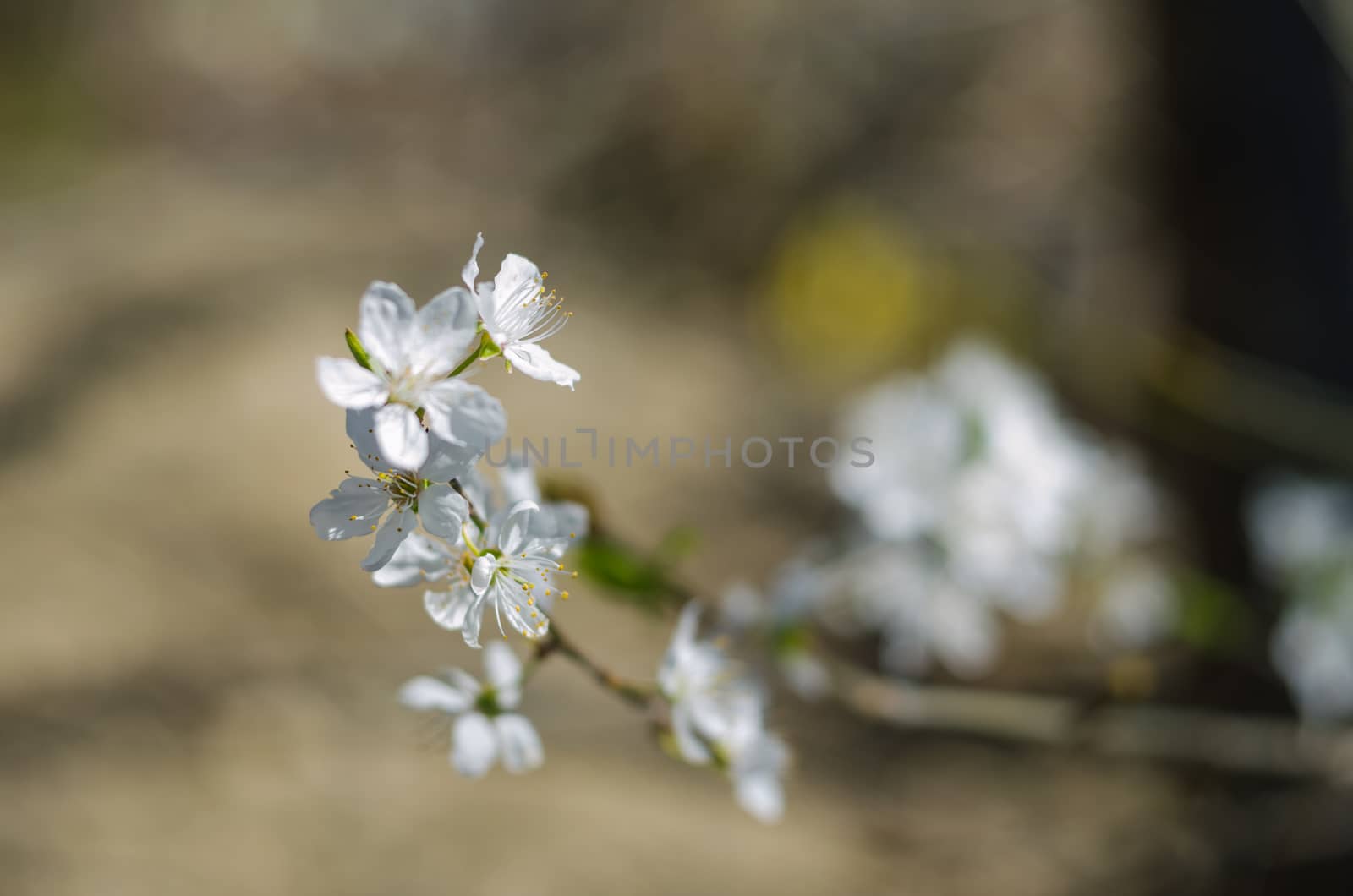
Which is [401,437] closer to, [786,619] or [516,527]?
[516,527]

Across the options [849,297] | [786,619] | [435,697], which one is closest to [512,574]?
[435,697]

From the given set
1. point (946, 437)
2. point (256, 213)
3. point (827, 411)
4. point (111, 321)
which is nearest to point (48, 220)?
point (256, 213)

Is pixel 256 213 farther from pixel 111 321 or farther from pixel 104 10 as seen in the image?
pixel 104 10

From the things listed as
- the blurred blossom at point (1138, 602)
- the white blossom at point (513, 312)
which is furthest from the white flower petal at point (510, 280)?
the blurred blossom at point (1138, 602)

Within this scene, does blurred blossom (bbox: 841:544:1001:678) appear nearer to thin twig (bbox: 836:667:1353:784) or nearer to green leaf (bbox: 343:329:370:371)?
thin twig (bbox: 836:667:1353:784)

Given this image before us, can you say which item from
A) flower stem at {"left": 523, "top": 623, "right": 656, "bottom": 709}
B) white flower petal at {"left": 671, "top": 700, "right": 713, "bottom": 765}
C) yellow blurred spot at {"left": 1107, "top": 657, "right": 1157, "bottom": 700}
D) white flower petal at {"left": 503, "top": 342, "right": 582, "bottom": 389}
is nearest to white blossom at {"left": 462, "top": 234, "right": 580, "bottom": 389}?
white flower petal at {"left": 503, "top": 342, "right": 582, "bottom": 389}

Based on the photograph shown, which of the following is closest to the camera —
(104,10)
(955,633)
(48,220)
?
(955,633)
